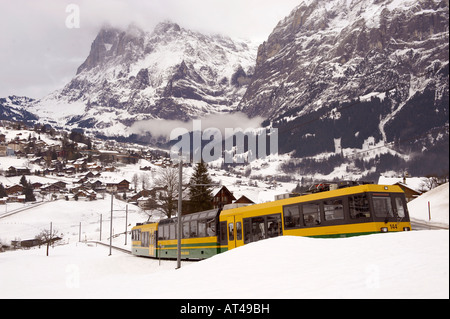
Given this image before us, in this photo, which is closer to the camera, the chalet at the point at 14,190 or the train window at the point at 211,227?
the train window at the point at 211,227

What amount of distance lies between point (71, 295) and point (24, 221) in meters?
93.5

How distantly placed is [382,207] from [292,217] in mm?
5110

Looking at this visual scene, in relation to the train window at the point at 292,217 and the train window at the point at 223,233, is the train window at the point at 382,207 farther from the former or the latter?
the train window at the point at 223,233

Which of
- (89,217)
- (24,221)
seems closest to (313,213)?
(24,221)

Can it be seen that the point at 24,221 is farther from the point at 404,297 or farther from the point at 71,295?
the point at 404,297

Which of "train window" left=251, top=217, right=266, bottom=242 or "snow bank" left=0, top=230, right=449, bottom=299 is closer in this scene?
"snow bank" left=0, top=230, right=449, bottom=299

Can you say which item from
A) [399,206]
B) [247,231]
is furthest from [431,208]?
[399,206]

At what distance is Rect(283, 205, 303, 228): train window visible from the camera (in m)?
22.9

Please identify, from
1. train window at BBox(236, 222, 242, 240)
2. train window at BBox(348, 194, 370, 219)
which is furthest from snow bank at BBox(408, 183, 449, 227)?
train window at BBox(348, 194, 370, 219)

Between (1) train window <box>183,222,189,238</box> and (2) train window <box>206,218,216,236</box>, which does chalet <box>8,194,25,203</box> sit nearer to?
(1) train window <box>183,222,189,238</box>

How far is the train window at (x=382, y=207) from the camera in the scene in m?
19.8

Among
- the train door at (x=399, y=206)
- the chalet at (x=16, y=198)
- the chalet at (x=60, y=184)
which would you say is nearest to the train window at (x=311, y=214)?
the train door at (x=399, y=206)

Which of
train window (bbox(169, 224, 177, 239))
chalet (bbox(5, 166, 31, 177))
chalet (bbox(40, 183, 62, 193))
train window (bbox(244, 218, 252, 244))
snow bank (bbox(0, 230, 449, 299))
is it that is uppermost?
chalet (bbox(5, 166, 31, 177))

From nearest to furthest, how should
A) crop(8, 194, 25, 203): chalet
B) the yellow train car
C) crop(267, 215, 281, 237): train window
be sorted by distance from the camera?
the yellow train car < crop(267, 215, 281, 237): train window < crop(8, 194, 25, 203): chalet
